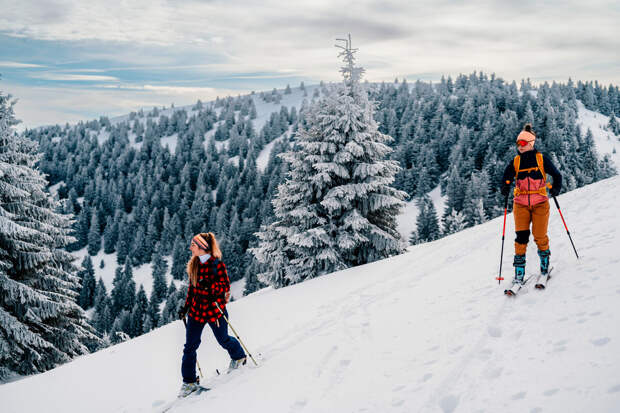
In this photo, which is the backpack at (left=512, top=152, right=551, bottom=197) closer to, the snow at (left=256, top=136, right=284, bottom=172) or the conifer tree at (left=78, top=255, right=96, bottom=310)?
the conifer tree at (left=78, top=255, right=96, bottom=310)

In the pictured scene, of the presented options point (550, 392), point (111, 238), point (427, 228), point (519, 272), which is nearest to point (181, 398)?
point (550, 392)

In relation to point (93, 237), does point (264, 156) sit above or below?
above

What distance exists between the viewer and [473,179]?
68.9 m

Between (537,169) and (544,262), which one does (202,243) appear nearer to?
(537,169)

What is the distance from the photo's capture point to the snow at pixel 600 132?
100m

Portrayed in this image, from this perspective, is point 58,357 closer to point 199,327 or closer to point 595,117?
point 199,327

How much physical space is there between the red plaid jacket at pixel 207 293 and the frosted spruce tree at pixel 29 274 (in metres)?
8.02

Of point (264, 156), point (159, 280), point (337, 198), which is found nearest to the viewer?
point (337, 198)

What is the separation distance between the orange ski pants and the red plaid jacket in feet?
16.0

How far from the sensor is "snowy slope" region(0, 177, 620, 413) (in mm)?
3838

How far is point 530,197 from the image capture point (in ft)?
20.1

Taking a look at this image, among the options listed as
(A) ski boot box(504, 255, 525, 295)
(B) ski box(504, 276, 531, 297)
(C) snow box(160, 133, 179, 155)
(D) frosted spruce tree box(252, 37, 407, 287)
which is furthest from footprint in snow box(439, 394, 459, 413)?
(C) snow box(160, 133, 179, 155)

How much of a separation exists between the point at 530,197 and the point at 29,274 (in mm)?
14621

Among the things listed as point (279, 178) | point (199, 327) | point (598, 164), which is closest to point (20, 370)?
point (199, 327)
